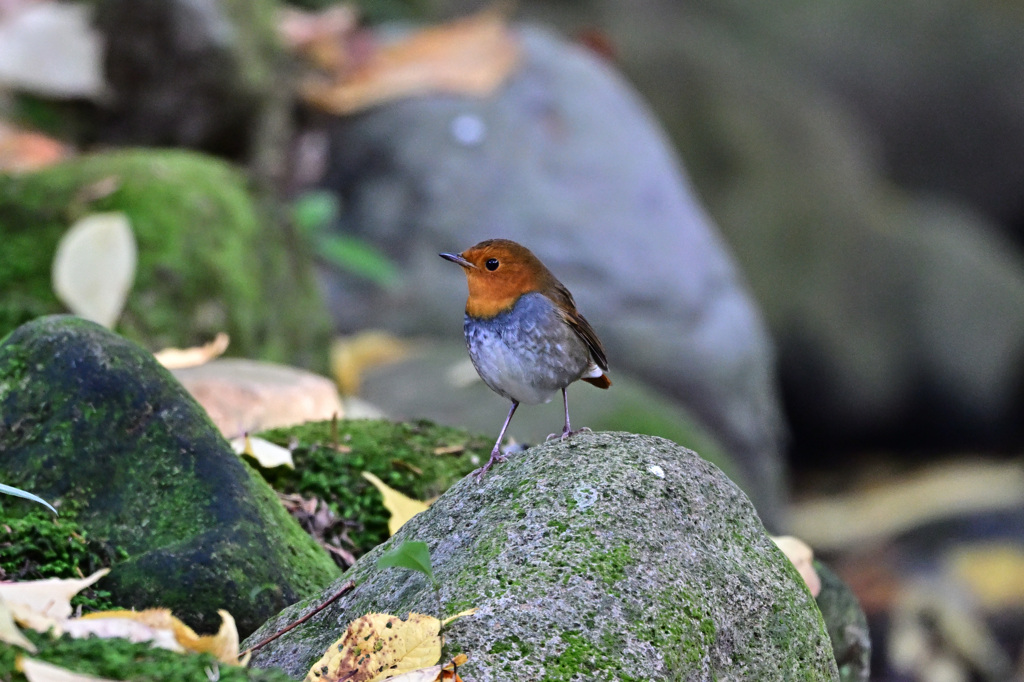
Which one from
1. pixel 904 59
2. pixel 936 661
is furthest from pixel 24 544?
pixel 904 59

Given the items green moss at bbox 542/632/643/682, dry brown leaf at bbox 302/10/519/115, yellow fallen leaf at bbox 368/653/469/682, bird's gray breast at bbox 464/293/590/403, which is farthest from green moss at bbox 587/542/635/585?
dry brown leaf at bbox 302/10/519/115

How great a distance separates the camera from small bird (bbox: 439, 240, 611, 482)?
9.32ft

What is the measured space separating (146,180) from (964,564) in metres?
6.85

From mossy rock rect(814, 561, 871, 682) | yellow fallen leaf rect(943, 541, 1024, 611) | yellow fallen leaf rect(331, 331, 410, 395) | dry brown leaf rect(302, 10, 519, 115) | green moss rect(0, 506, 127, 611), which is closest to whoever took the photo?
green moss rect(0, 506, 127, 611)

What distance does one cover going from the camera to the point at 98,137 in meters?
6.57

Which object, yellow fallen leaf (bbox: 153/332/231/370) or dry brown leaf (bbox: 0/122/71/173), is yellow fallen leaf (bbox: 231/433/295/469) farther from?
dry brown leaf (bbox: 0/122/71/173)

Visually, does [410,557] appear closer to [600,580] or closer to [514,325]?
[600,580]

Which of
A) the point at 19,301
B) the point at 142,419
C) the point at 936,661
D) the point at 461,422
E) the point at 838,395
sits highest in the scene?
the point at 142,419

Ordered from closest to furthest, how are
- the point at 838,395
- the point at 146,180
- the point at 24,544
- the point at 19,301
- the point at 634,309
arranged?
the point at 24,544
the point at 19,301
the point at 146,180
the point at 634,309
the point at 838,395

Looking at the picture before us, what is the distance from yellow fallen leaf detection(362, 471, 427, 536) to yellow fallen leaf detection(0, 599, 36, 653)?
1.39 m

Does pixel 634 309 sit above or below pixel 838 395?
above

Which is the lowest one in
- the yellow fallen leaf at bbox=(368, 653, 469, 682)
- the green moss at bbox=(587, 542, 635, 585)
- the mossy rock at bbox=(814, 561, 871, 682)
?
the mossy rock at bbox=(814, 561, 871, 682)

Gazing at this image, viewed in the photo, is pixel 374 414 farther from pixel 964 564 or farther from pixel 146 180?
pixel 964 564

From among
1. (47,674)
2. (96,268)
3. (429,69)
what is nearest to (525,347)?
(47,674)
